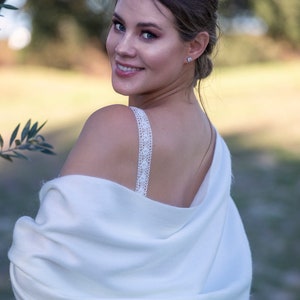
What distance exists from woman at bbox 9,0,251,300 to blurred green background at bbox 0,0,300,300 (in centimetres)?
38

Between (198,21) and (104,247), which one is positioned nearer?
(104,247)

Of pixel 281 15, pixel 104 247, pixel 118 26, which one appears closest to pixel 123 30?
pixel 118 26

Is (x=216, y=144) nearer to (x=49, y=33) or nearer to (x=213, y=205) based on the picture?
(x=213, y=205)

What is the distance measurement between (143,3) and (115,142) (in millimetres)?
388

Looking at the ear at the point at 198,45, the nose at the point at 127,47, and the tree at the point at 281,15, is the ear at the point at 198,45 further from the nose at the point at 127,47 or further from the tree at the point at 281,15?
the tree at the point at 281,15

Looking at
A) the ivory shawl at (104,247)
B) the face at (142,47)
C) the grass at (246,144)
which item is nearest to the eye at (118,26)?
the face at (142,47)

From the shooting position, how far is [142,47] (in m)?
2.08

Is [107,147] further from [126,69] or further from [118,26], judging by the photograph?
[118,26]

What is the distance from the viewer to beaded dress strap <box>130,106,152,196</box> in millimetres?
1979

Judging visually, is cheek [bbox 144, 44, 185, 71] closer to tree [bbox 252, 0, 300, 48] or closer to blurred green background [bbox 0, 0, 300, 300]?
blurred green background [bbox 0, 0, 300, 300]

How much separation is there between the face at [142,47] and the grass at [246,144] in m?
0.64

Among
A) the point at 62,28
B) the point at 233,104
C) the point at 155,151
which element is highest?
the point at 155,151

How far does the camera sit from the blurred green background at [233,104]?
258 inches

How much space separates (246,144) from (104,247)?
802cm
